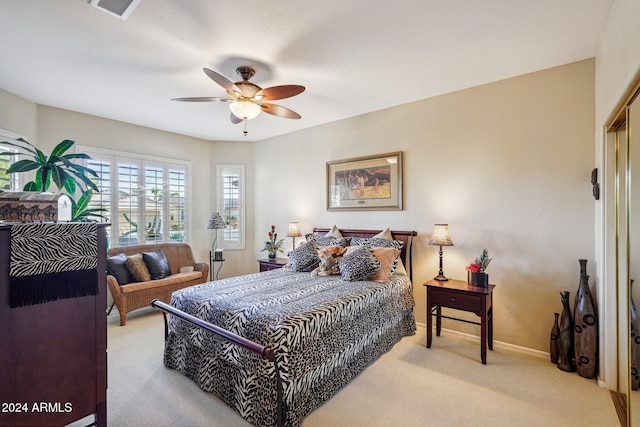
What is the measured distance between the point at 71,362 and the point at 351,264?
7.96 ft

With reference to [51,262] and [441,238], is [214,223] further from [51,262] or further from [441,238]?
[441,238]

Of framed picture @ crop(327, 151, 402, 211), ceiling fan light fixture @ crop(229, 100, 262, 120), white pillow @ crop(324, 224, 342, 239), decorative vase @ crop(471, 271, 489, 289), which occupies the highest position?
ceiling fan light fixture @ crop(229, 100, 262, 120)

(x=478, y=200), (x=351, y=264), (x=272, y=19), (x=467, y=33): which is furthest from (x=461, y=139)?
(x=272, y=19)

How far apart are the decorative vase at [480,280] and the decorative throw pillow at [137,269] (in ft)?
14.3

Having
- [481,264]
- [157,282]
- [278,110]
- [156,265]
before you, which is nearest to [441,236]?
[481,264]

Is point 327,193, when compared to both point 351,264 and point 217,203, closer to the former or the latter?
point 351,264

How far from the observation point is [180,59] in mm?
2781

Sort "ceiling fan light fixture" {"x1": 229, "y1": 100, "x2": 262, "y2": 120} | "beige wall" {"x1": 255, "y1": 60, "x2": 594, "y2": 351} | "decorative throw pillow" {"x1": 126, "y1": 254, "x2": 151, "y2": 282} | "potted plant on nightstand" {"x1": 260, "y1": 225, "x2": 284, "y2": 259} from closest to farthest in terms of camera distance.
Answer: "ceiling fan light fixture" {"x1": 229, "y1": 100, "x2": 262, "y2": 120}
"beige wall" {"x1": 255, "y1": 60, "x2": 594, "y2": 351}
"decorative throw pillow" {"x1": 126, "y1": 254, "x2": 151, "y2": 282}
"potted plant on nightstand" {"x1": 260, "y1": 225, "x2": 284, "y2": 259}

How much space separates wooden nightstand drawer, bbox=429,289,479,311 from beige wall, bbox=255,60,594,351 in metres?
0.57

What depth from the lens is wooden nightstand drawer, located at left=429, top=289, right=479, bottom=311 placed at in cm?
288

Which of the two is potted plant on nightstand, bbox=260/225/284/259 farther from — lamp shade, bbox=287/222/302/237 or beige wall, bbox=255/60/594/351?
beige wall, bbox=255/60/594/351

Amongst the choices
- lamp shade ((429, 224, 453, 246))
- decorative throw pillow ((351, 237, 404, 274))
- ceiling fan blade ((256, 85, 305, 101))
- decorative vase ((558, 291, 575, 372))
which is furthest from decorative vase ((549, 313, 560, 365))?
ceiling fan blade ((256, 85, 305, 101))

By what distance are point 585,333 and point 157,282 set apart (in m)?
5.05

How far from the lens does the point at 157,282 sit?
4.23 meters
